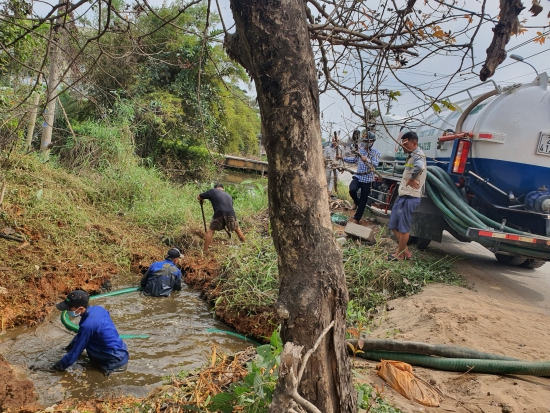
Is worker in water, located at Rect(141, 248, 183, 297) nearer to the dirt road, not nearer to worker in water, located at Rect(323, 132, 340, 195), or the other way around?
worker in water, located at Rect(323, 132, 340, 195)

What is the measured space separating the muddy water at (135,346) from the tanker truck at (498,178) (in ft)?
9.92

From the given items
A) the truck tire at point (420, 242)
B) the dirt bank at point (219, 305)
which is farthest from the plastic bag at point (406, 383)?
the truck tire at point (420, 242)

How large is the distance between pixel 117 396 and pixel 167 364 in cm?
72

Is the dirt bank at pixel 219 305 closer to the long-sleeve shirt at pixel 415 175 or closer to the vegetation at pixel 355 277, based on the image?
the vegetation at pixel 355 277

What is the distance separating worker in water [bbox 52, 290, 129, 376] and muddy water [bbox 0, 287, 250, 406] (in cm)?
12

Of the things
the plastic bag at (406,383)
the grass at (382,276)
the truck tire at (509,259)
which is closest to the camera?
the plastic bag at (406,383)

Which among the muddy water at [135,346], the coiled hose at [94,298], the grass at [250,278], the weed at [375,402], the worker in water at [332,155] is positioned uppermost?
the worker in water at [332,155]

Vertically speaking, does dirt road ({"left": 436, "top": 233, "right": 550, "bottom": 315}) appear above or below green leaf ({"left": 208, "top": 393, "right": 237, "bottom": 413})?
below

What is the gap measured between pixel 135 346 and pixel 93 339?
2.44 ft

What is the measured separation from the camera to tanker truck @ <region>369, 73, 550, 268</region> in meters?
5.66

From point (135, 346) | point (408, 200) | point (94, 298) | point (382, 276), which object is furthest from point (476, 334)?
point (94, 298)

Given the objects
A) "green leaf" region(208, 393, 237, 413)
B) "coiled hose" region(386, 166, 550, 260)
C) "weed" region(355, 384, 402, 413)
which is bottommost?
"weed" region(355, 384, 402, 413)

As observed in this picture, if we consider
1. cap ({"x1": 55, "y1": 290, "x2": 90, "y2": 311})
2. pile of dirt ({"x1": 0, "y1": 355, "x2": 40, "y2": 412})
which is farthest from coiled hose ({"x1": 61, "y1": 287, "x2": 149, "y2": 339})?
pile of dirt ({"x1": 0, "y1": 355, "x2": 40, "y2": 412})

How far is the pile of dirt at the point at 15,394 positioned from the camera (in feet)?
10.4
